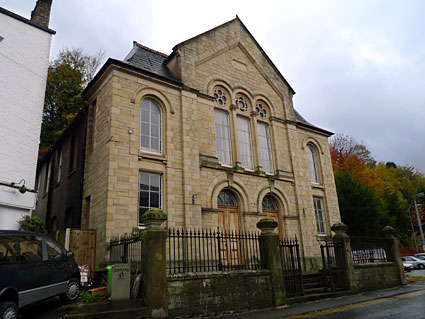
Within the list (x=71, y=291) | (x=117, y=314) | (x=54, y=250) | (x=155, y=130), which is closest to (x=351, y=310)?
(x=117, y=314)

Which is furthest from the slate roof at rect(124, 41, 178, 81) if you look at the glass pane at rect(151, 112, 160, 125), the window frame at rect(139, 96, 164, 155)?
the glass pane at rect(151, 112, 160, 125)

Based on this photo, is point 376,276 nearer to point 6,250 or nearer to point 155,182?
point 155,182

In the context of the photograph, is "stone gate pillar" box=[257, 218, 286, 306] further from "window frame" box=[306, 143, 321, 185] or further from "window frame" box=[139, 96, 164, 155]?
"window frame" box=[306, 143, 321, 185]

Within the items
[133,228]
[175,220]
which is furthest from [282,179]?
[133,228]

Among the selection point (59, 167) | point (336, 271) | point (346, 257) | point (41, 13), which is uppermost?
point (41, 13)

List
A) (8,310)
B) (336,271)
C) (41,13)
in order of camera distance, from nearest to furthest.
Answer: (8,310) < (336,271) < (41,13)

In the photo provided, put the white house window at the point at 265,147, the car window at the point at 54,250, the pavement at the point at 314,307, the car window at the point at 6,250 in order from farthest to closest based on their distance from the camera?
1. the white house window at the point at 265,147
2. the pavement at the point at 314,307
3. the car window at the point at 54,250
4. the car window at the point at 6,250

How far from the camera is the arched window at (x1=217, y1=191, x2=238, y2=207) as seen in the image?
14191 mm

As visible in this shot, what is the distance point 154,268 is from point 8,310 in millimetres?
3003

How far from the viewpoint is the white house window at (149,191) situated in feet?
39.1

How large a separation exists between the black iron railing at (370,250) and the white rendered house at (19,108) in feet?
41.6

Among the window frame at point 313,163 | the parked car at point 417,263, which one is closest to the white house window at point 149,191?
the window frame at point 313,163

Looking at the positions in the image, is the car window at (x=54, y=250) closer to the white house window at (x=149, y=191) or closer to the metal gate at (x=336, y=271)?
the white house window at (x=149, y=191)

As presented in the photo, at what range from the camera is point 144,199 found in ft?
39.3
